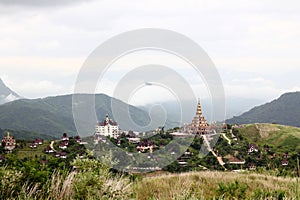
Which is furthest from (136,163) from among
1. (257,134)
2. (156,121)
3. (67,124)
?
(67,124)

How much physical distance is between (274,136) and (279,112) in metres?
79.8

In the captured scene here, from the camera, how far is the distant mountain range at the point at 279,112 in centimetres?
12875

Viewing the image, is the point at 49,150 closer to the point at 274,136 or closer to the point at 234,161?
the point at 234,161

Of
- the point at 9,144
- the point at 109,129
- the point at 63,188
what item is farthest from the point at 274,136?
the point at 63,188

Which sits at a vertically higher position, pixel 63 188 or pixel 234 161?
pixel 63 188

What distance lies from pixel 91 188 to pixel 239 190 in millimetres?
3118

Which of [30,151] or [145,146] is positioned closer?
[145,146]

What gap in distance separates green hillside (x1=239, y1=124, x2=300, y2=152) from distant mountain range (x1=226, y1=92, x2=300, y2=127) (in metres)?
51.3

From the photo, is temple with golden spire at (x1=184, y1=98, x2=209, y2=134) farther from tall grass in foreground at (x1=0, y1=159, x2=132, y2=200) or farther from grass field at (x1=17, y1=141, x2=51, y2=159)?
tall grass in foreground at (x1=0, y1=159, x2=132, y2=200)

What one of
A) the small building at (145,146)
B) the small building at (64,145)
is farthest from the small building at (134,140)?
the small building at (64,145)

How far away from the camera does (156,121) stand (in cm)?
2217

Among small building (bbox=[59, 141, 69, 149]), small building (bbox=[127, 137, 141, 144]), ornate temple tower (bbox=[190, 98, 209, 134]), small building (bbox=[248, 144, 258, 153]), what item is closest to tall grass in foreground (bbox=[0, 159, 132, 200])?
small building (bbox=[127, 137, 141, 144])

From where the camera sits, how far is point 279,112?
5551 inches

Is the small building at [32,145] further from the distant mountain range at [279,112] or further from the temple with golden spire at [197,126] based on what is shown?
the distant mountain range at [279,112]
